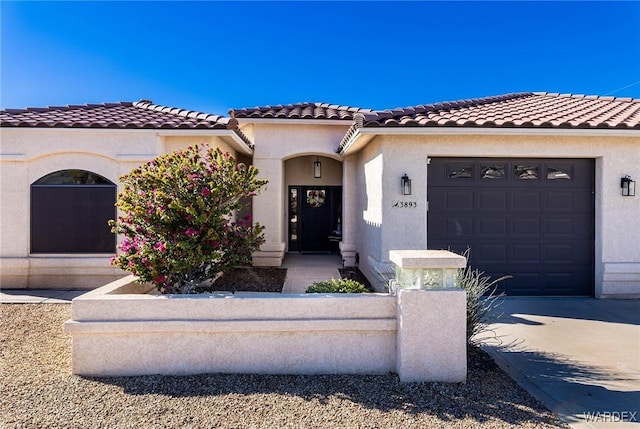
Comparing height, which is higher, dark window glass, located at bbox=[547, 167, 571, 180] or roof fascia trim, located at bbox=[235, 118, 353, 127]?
A: roof fascia trim, located at bbox=[235, 118, 353, 127]

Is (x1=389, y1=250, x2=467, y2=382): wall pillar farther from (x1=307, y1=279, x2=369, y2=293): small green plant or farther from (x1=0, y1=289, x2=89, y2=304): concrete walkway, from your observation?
(x1=0, y1=289, x2=89, y2=304): concrete walkway

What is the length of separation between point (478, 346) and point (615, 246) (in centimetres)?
546

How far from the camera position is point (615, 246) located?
28.1ft

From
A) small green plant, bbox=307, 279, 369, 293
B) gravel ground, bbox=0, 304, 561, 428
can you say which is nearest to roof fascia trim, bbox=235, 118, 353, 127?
small green plant, bbox=307, 279, 369, 293

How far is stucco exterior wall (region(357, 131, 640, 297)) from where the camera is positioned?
8.44 metres

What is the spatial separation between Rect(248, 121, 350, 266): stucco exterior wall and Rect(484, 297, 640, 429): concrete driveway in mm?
7135

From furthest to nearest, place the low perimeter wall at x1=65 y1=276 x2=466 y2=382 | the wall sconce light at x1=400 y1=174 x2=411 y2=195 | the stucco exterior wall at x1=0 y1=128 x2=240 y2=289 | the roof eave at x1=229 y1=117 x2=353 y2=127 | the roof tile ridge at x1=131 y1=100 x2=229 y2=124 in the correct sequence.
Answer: the roof eave at x1=229 y1=117 x2=353 y2=127 < the roof tile ridge at x1=131 y1=100 x2=229 y2=124 < the stucco exterior wall at x1=0 y1=128 x2=240 y2=289 < the wall sconce light at x1=400 y1=174 x2=411 y2=195 < the low perimeter wall at x1=65 y1=276 x2=466 y2=382

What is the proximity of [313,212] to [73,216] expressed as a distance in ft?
28.1

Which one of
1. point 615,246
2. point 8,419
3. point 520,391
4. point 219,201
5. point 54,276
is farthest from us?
point 54,276

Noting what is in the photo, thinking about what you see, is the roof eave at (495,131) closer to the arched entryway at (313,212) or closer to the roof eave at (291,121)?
the roof eave at (291,121)

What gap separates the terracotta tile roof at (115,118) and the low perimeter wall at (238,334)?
567 centimetres

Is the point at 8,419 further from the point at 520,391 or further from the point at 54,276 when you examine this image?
the point at 54,276

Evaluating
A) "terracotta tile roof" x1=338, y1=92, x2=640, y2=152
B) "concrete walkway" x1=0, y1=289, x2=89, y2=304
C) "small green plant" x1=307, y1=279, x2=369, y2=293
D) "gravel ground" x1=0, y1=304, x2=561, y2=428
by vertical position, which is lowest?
"gravel ground" x1=0, y1=304, x2=561, y2=428

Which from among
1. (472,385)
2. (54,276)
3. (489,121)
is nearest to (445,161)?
(489,121)
